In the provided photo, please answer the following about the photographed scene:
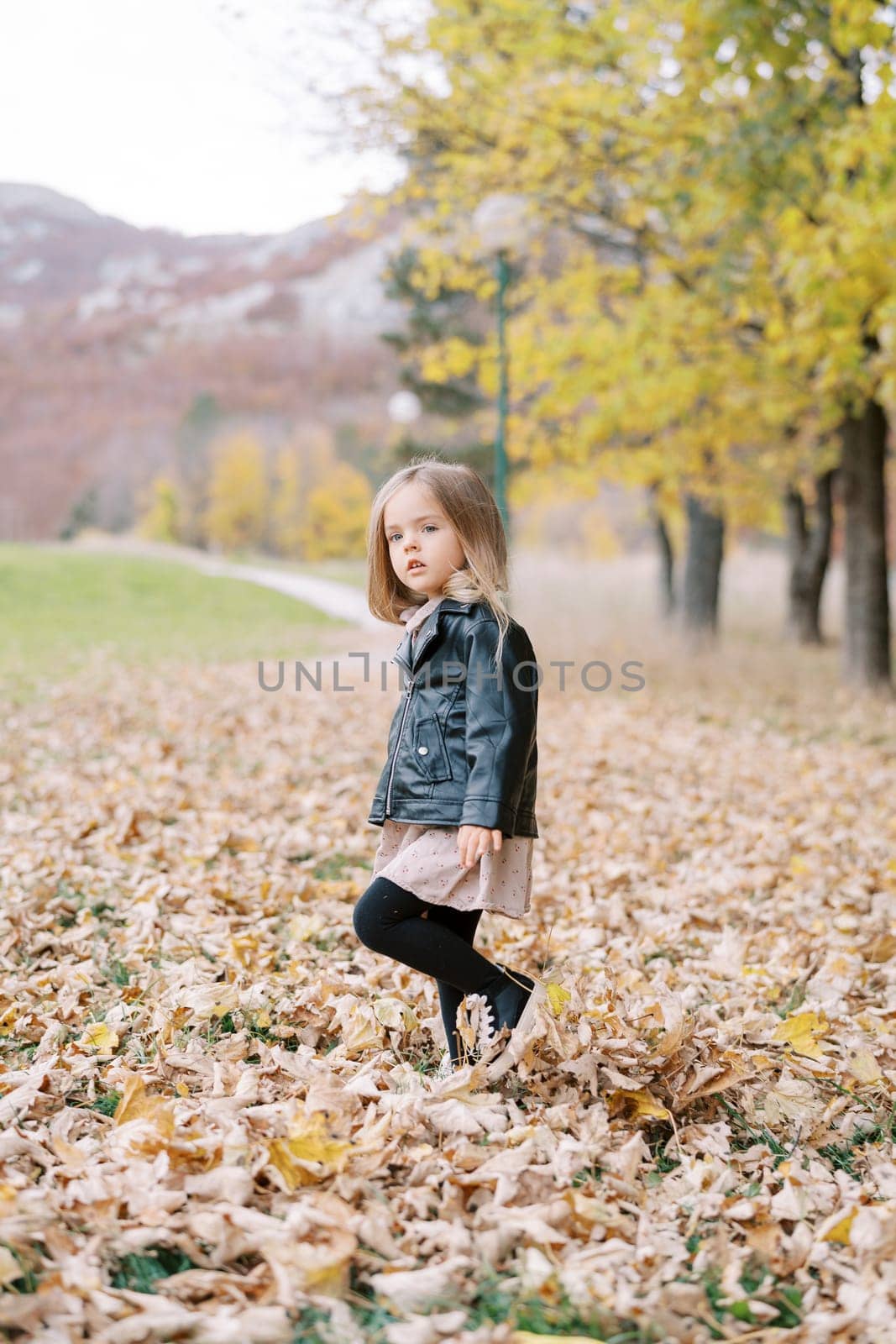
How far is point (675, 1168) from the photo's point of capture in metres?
2.35

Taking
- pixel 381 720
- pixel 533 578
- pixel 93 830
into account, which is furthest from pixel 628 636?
pixel 93 830

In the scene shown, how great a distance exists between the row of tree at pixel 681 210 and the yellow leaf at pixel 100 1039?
17.7 feet

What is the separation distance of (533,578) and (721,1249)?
74.3ft

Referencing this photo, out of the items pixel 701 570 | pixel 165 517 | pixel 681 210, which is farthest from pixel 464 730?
pixel 165 517

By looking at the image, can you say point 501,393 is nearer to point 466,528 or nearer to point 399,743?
point 466,528

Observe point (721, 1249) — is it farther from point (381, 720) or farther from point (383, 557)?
point (381, 720)

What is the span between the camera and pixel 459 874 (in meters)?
2.52

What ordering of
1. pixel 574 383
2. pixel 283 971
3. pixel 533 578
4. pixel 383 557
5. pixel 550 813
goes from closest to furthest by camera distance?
pixel 383 557, pixel 283 971, pixel 550 813, pixel 574 383, pixel 533 578

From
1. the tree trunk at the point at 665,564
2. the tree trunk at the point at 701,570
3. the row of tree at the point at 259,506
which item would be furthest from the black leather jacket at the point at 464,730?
the row of tree at the point at 259,506

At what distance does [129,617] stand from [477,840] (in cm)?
1759

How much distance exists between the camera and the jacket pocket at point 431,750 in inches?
101

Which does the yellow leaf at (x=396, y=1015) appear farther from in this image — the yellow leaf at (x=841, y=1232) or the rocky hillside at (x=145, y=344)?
the rocky hillside at (x=145, y=344)

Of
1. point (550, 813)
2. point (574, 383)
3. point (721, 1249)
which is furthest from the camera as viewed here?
point (574, 383)

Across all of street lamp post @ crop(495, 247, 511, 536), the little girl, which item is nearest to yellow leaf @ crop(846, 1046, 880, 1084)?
the little girl
